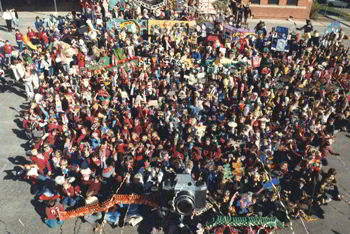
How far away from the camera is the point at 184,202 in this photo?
825 cm

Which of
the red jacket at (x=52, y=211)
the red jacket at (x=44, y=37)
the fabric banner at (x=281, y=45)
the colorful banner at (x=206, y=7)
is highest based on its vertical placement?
the colorful banner at (x=206, y=7)

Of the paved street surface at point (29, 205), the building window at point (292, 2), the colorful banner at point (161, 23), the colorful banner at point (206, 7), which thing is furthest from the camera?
the building window at point (292, 2)

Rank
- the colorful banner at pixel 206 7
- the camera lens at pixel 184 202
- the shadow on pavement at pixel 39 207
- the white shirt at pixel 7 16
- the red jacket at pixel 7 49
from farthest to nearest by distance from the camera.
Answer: the colorful banner at pixel 206 7
the white shirt at pixel 7 16
the red jacket at pixel 7 49
the shadow on pavement at pixel 39 207
the camera lens at pixel 184 202

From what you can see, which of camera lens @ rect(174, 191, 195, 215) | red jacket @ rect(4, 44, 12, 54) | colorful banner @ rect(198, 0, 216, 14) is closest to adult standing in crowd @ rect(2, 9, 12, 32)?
red jacket @ rect(4, 44, 12, 54)

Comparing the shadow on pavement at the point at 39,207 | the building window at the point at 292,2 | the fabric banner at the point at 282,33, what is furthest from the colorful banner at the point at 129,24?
the building window at the point at 292,2

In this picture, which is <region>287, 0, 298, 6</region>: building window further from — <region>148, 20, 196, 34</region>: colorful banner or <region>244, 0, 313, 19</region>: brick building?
<region>148, 20, 196, 34</region>: colorful banner

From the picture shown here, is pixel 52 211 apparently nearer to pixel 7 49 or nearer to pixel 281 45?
pixel 7 49

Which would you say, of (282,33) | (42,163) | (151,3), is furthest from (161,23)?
(42,163)

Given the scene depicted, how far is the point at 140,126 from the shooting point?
14562 millimetres

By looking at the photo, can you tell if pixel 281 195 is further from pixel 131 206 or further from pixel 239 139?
pixel 131 206

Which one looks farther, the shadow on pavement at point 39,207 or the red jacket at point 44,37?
the red jacket at point 44,37

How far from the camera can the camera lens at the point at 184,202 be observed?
8227mm

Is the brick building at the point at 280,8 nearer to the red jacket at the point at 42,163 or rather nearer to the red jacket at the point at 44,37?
the red jacket at the point at 44,37

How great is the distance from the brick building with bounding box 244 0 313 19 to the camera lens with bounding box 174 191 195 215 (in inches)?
1114
